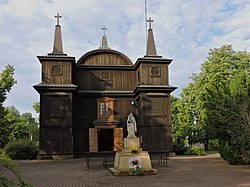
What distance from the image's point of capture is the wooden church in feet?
80.5

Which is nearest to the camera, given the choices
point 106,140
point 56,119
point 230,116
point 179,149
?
point 230,116

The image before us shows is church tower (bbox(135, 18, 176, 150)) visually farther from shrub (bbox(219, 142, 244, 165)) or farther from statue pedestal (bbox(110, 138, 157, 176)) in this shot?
statue pedestal (bbox(110, 138, 157, 176))

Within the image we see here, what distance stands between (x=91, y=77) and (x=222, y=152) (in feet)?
45.6

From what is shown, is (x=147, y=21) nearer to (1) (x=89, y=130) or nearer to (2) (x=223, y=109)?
(1) (x=89, y=130)

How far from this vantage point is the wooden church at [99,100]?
80.5 feet

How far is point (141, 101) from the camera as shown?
25594mm

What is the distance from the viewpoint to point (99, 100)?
88.4ft

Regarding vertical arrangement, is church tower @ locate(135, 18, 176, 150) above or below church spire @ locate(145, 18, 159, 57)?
below

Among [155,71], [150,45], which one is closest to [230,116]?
[155,71]

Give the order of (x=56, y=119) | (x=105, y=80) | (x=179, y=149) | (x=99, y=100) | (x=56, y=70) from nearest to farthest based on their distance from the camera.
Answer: (x=56, y=119) → (x=56, y=70) → (x=99, y=100) → (x=105, y=80) → (x=179, y=149)

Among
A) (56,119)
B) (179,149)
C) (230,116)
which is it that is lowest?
(179,149)

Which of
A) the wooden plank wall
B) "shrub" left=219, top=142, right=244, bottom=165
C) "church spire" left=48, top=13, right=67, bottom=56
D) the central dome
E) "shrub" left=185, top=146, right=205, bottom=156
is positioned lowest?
"shrub" left=185, top=146, right=205, bottom=156

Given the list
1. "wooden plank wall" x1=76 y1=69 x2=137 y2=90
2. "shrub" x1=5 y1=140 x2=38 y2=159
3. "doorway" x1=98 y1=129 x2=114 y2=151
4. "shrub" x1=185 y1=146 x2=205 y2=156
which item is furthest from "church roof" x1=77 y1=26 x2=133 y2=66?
"shrub" x1=185 y1=146 x2=205 y2=156

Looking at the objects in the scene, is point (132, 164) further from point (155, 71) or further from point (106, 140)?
point (106, 140)
